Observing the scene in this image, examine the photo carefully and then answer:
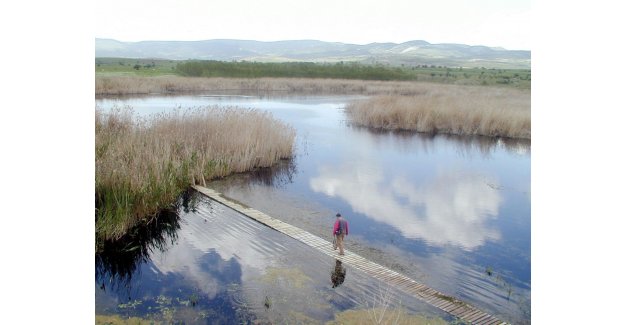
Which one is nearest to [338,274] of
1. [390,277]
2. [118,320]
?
[390,277]

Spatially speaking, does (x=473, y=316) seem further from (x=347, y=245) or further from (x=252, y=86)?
(x=252, y=86)

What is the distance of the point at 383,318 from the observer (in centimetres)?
577

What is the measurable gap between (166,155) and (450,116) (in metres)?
13.9

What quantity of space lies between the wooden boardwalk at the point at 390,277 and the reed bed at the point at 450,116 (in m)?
13.7

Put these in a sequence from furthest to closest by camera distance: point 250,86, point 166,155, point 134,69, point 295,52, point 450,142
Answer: point 295,52 → point 134,69 → point 250,86 → point 450,142 → point 166,155

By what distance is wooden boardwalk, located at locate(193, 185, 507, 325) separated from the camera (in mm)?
5980

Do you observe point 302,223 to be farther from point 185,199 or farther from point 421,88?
point 421,88

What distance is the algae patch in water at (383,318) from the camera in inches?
224

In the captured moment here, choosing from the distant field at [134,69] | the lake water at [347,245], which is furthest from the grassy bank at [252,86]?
the lake water at [347,245]

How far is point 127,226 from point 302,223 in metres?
3.03

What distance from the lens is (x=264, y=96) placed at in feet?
121

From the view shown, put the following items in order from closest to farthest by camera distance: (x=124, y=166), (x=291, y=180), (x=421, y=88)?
1. (x=124, y=166)
2. (x=291, y=180)
3. (x=421, y=88)

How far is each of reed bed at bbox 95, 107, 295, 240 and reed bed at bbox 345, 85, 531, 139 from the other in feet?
24.5
